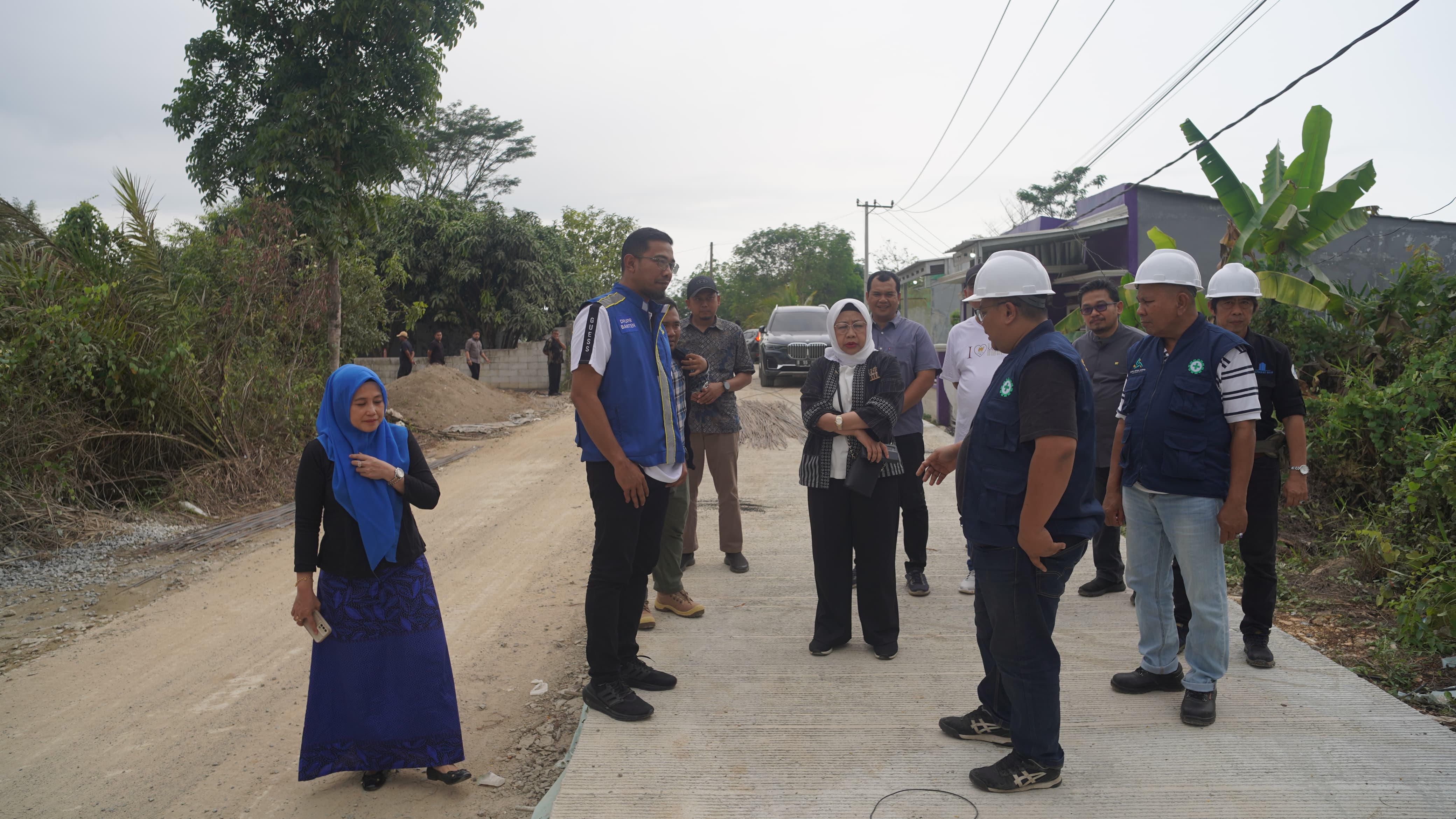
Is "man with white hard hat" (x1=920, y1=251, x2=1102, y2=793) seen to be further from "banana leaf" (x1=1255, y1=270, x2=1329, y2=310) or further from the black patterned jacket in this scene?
"banana leaf" (x1=1255, y1=270, x2=1329, y2=310)

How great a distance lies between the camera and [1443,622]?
412cm

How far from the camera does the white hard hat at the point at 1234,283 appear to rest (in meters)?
4.04

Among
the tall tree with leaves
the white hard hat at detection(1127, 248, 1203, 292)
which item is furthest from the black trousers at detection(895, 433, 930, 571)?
the tall tree with leaves

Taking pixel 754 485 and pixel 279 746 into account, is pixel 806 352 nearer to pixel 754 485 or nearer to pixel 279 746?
pixel 754 485

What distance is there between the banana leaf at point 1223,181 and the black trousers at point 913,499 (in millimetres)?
6056

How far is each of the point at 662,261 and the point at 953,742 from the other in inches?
87.8

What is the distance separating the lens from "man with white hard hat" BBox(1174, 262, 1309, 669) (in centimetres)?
384

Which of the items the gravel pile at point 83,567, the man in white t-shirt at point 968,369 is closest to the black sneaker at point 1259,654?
the man in white t-shirt at point 968,369

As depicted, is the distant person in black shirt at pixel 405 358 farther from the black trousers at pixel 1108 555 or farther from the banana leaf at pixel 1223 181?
the black trousers at pixel 1108 555

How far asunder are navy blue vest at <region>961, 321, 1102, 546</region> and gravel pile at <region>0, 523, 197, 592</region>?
6333mm

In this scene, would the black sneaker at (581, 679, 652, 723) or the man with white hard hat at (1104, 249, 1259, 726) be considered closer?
the man with white hard hat at (1104, 249, 1259, 726)

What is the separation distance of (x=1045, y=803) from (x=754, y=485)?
658 cm

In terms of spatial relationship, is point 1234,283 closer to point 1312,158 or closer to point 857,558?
point 857,558

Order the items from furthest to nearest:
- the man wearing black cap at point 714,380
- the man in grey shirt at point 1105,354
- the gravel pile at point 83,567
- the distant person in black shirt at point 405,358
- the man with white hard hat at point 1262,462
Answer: the distant person in black shirt at point 405,358, the gravel pile at point 83,567, the man wearing black cap at point 714,380, the man in grey shirt at point 1105,354, the man with white hard hat at point 1262,462
